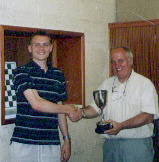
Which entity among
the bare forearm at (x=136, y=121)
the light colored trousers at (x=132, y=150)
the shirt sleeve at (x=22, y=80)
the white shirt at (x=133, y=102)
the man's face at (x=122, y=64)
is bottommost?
the light colored trousers at (x=132, y=150)

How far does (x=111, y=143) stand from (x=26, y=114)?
0.81 meters

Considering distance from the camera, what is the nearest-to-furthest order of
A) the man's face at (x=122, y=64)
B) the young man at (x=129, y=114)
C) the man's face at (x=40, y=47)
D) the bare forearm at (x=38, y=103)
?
1. the bare forearm at (x=38, y=103)
2. the man's face at (x=40, y=47)
3. the young man at (x=129, y=114)
4. the man's face at (x=122, y=64)

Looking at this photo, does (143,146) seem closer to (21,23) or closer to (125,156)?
(125,156)

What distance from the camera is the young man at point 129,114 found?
7.09 ft

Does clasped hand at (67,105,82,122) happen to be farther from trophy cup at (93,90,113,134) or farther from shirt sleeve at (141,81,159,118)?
shirt sleeve at (141,81,159,118)

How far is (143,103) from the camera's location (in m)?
2.18

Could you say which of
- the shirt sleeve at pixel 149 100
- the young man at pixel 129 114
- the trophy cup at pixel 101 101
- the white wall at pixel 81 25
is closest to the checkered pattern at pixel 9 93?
the white wall at pixel 81 25

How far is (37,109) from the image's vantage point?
1911 mm

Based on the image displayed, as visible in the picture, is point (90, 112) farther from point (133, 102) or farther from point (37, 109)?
point (37, 109)

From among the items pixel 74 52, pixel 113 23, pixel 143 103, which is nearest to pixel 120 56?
pixel 143 103

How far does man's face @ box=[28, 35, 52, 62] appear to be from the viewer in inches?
81.0

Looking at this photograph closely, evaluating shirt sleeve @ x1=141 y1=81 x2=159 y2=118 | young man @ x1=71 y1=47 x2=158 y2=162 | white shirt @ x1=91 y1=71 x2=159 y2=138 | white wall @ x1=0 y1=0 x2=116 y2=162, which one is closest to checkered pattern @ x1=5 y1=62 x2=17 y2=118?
white wall @ x1=0 y1=0 x2=116 y2=162

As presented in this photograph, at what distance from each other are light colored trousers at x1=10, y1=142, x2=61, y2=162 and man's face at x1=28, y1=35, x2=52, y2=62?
2.16 ft

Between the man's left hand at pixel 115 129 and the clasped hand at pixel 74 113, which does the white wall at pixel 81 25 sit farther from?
the man's left hand at pixel 115 129
